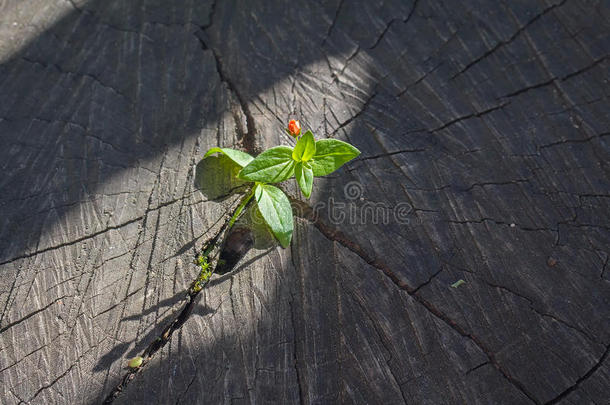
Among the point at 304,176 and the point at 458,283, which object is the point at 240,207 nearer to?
the point at 304,176

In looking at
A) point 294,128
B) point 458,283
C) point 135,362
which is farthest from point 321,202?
point 135,362

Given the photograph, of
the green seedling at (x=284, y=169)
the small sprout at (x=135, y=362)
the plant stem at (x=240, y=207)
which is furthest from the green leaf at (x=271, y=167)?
the small sprout at (x=135, y=362)

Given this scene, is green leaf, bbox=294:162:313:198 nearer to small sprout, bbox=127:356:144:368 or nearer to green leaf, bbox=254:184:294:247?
green leaf, bbox=254:184:294:247

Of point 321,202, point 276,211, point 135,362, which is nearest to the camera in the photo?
point 135,362

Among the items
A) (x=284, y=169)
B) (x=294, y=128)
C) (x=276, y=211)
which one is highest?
(x=294, y=128)

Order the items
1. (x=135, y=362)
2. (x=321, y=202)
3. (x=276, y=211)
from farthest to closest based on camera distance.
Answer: (x=321, y=202)
(x=276, y=211)
(x=135, y=362)

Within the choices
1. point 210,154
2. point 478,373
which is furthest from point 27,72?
point 478,373

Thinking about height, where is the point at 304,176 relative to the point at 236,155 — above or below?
below
